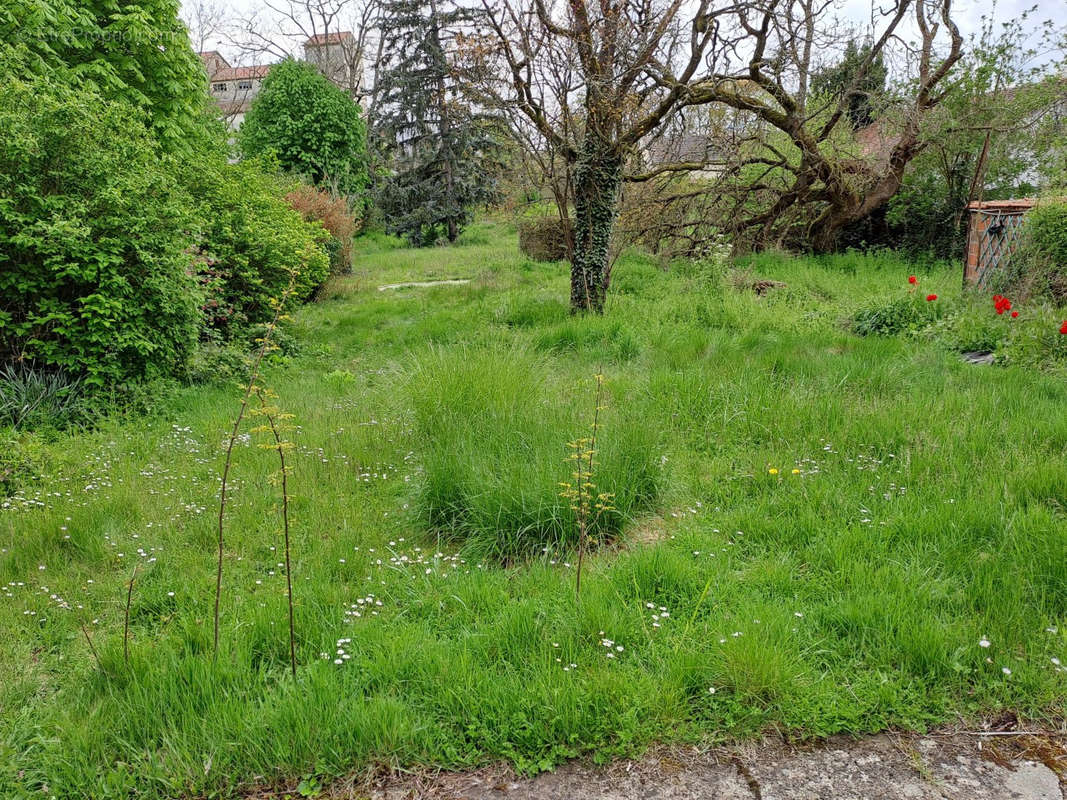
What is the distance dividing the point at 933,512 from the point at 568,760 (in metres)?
2.15

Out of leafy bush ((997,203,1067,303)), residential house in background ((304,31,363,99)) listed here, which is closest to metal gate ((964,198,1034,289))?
leafy bush ((997,203,1067,303))

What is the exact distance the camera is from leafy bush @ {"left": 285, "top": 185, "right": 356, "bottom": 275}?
1280 centimetres

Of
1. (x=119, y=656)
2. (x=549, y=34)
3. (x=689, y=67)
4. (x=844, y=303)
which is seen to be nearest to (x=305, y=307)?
(x=549, y=34)

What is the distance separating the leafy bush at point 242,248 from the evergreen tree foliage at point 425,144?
47.5 feet

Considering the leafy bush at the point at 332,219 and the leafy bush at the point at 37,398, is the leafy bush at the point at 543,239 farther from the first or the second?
the leafy bush at the point at 37,398

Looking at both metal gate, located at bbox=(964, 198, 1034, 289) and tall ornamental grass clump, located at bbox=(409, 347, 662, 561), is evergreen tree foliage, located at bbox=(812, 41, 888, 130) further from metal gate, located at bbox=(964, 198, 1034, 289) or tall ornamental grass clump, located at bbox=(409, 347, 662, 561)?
tall ornamental grass clump, located at bbox=(409, 347, 662, 561)

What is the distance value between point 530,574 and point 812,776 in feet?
4.30

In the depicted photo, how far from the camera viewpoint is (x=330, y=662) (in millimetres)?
2271

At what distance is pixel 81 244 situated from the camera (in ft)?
16.8

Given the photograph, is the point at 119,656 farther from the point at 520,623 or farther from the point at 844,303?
the point at 844,303

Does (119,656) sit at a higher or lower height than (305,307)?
lower

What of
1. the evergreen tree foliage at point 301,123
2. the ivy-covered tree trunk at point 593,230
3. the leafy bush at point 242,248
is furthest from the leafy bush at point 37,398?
the evergreen tree foliage at point 301,123

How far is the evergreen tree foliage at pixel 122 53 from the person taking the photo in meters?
7.65

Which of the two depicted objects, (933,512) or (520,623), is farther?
(933,512)
